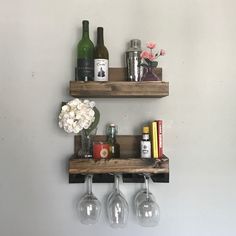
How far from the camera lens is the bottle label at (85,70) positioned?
1269 mm

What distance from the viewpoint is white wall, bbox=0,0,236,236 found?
1385 millimetres

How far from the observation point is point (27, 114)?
4.58 feet

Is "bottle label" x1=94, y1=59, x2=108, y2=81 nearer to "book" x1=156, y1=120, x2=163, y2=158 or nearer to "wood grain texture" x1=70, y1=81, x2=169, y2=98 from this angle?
"wood grain texture" x1=70, y1=81, x2=169, y2=98

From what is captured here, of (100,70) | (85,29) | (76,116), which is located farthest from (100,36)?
(76,116)

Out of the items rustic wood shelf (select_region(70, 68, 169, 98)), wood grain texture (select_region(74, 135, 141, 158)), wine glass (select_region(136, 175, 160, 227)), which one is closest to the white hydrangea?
rustic wood shelf (select_region(70, 68, 169, 98))

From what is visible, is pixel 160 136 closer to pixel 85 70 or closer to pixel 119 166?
pixel 119 166

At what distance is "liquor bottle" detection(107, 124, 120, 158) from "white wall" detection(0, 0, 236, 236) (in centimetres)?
6

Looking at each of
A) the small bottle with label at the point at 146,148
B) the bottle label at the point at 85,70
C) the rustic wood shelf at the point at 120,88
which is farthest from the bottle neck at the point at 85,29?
the small bottle with label at the point at 146,148

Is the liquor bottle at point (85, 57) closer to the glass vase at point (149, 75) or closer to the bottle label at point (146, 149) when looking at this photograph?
the glass vase at point (149, 75)

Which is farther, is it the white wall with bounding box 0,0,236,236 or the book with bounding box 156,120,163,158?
the white wall with bounding box 0,0,236,236

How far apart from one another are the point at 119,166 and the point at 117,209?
226 millimetres

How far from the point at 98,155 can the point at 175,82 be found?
51 cm

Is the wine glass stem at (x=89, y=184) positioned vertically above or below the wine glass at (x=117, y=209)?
above

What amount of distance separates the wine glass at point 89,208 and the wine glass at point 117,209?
6cm
